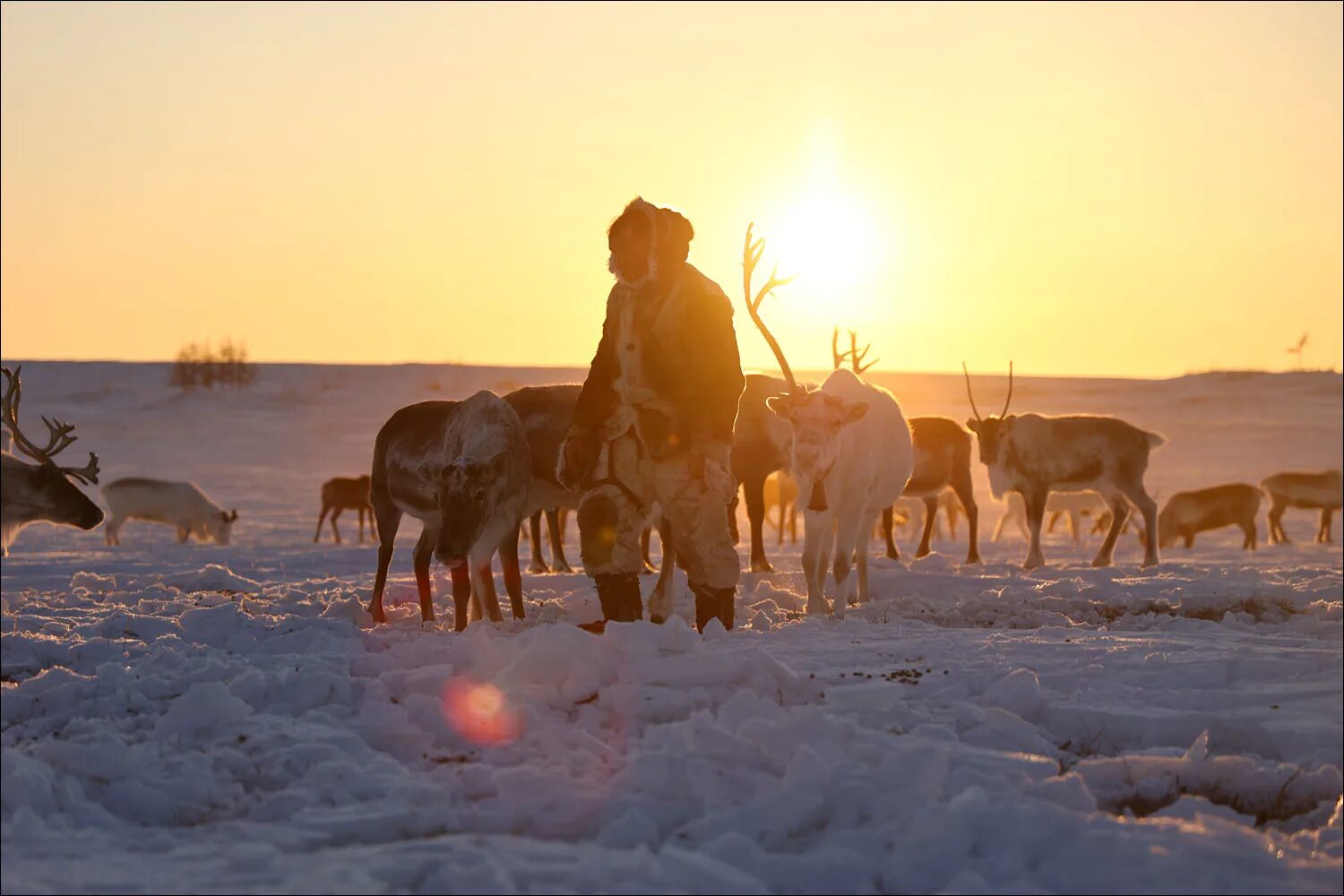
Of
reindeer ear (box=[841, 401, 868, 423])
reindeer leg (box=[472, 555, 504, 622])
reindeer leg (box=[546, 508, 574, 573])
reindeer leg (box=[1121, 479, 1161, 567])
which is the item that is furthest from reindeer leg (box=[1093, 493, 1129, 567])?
reindeer leg (box=[472, 555, 504, 622])

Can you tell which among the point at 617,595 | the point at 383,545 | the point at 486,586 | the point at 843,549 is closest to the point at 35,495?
the point at 383,545

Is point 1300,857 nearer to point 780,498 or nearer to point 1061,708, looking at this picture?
point 1061,708

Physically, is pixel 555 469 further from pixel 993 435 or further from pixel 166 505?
pixel 166 505

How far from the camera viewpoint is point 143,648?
6746mm

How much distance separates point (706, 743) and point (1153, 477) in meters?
38.5

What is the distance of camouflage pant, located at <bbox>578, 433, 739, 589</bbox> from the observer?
292 inches

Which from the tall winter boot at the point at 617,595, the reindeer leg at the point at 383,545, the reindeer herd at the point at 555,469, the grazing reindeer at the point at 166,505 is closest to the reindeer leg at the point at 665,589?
the reindeer herd at the point at 555,469

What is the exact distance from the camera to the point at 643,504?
7586 mm

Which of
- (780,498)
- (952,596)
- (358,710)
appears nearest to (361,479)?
(780,498)

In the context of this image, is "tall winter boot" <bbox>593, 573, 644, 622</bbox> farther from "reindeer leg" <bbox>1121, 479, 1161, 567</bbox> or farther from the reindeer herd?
"reindeer leg" <bbox>1121, 479, 1161, 567</bbox>

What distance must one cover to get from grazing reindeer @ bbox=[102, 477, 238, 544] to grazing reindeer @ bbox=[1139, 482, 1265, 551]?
18369 mm

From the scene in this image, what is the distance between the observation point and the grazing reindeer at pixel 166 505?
26.0 meters

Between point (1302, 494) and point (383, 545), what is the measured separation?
934 inches

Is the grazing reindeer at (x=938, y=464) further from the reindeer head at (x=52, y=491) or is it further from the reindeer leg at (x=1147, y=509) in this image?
the reindeer head at (x=52, y=491)
